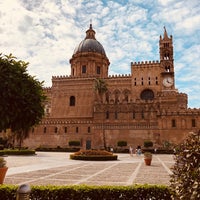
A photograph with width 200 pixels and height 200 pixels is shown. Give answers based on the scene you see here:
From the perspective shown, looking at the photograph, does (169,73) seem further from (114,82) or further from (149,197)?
(149,197)

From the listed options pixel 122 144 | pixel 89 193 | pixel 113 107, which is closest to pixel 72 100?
pixel 113 107

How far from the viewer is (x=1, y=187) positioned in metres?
8.66

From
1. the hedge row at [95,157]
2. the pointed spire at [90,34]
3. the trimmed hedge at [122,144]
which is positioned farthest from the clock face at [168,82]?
the hedge row at [95,157]

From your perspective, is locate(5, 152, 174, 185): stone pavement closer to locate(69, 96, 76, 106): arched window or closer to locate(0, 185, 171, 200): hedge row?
locate(0, 185, 171, 200): hedge row

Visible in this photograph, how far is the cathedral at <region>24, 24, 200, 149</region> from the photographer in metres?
48.1

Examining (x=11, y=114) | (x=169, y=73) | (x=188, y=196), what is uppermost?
(x=169, y=73)

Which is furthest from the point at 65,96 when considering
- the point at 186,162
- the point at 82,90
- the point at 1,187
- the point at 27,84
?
the point at 186,162

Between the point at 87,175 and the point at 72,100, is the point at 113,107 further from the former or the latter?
the point at 87,175

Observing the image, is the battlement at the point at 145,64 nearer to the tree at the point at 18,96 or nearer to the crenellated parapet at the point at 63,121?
the crenellated parapet at the point at 63,121

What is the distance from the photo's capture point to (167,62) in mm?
55438

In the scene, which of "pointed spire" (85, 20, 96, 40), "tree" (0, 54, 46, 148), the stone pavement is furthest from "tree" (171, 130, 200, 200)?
"pointed spire" (85, 20, 96, 40)

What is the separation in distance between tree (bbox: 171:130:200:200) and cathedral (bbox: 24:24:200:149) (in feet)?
137

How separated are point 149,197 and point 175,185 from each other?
317 cm

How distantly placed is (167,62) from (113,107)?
54.2ft
